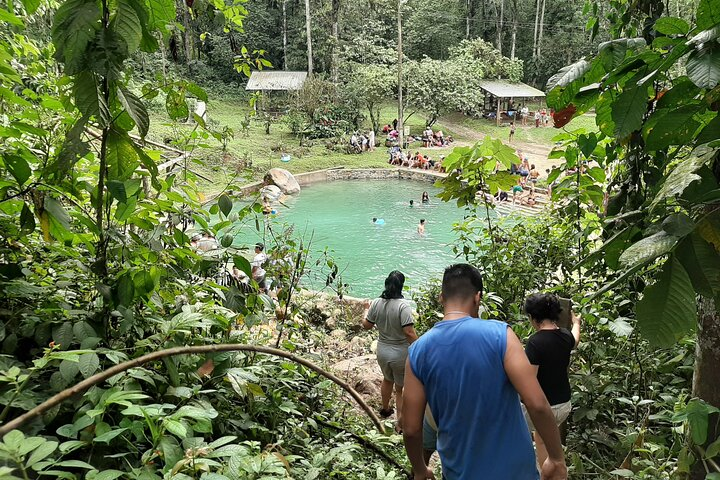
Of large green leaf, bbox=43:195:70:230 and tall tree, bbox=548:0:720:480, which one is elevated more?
tall tree, bbox=548:0:720:480

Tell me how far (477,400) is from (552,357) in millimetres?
1276

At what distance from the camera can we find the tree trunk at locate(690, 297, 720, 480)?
2027 mm

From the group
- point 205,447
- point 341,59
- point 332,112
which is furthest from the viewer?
point 341,59

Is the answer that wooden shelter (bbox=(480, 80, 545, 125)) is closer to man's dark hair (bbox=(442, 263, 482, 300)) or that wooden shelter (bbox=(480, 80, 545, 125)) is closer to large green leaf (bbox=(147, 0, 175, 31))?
man's dark hair (bbox=(442, 263, 482, 300))

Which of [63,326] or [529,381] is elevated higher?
[63,326]

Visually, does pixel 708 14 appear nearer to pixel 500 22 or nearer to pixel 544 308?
pixel 544 308

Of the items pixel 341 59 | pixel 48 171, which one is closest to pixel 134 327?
pixel 48 171

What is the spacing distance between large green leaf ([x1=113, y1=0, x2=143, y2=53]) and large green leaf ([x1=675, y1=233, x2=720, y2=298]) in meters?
1.56

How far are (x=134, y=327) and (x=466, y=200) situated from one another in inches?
123

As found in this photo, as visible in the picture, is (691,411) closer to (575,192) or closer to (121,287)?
(121,287)

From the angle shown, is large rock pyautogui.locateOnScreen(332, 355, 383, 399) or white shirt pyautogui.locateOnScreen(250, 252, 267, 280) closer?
white shirt pyautogui.locateOnScreen(250, 252, 267, 280)

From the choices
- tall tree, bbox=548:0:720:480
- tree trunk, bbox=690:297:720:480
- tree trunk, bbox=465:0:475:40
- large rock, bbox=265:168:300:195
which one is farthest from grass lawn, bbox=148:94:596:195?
tall tree, bbox=548:0:720:480

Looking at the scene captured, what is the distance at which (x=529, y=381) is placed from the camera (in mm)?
1899

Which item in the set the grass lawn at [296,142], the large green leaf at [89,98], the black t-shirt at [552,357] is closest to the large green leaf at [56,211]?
the large green leaf at [89,98]
